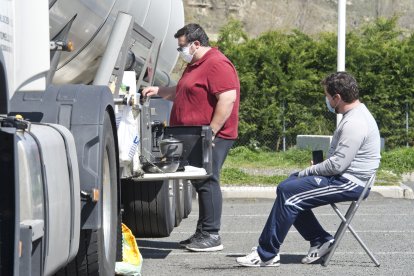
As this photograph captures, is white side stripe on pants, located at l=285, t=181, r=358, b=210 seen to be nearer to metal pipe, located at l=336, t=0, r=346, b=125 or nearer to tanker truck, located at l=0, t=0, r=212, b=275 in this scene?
tanker truck, located at l=0, t=0, r=212, b=275

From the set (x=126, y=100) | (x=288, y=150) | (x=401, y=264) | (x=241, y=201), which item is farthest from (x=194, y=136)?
(x=288, y=150)

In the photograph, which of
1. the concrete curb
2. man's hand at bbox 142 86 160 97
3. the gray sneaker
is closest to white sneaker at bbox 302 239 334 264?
the gray sneaker

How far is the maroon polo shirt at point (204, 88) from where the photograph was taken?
9.30 meters

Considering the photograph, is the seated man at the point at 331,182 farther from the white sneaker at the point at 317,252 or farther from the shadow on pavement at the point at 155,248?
the shadow on pavement at the point at 155,248

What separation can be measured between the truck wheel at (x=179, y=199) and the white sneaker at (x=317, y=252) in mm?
2185

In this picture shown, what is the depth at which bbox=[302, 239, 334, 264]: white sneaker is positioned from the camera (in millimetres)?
8570

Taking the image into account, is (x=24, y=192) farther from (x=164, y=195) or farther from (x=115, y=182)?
(x=164, y=195)

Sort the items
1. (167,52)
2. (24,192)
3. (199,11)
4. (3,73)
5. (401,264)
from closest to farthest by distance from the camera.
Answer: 1. (3,73)
2. (24,192)
3. (401,264)
4. (167,52)
5. (199,11)

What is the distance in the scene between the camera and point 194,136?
895 cm

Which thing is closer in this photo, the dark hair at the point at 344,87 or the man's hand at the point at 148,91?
the dark hair at the point at 344,87

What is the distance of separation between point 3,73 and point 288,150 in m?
19.2

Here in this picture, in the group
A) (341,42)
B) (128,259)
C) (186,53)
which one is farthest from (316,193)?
(341,42)

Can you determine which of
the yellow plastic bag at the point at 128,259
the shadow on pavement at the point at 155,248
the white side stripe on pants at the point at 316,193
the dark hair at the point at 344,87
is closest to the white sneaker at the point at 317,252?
the white side stripe on pants at the point at 316,193

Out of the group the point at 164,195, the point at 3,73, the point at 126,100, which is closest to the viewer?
the point at 3,73
